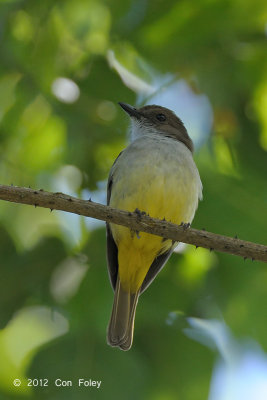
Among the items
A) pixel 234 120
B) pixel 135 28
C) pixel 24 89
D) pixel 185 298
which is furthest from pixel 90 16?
pixel 185 298

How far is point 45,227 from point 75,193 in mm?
418

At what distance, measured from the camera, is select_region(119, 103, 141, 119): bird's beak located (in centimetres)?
647

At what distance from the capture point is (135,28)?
6.21 metres

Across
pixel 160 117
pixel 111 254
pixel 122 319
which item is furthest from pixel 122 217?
pixel 160 117

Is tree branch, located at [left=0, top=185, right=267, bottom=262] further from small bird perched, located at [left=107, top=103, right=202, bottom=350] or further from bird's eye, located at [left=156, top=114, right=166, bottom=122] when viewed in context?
bird's eye, located at [left=156, top=114, right=166, bottom=122]

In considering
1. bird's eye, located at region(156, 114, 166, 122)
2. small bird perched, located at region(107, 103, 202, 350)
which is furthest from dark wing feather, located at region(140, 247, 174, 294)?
bird's eye, located at region(156, 114, 166, 122)

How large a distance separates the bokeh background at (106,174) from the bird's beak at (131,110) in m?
0.10

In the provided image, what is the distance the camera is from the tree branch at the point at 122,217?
14.7 ft

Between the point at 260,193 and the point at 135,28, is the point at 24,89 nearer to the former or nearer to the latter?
the point at 135,28

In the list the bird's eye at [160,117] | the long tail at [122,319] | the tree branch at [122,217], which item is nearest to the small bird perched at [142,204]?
the long tail at [122,319]

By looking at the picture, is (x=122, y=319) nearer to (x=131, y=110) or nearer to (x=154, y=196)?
(x=154, y=196)

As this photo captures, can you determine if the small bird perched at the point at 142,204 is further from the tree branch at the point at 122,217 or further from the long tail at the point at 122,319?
the tree branch at the point at 122,217

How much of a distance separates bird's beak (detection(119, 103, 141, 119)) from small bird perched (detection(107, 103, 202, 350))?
1 cm

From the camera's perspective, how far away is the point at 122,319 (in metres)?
6.00
